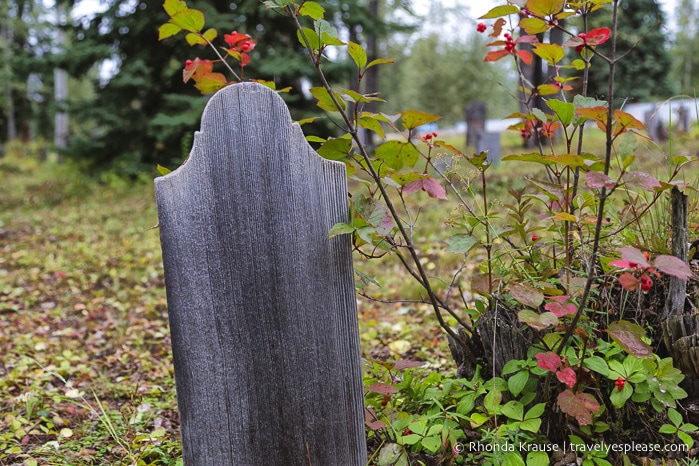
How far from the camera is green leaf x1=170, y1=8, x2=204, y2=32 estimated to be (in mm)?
1716

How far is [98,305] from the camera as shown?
4.25 m

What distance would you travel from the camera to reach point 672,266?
4.45 feet

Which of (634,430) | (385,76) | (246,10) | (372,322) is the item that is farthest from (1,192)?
(385,76)

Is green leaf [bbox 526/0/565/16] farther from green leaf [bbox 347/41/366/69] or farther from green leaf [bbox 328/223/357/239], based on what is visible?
green leaf [bbox 328/223/357/239]

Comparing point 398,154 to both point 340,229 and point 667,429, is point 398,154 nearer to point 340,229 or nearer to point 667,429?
point 340,229

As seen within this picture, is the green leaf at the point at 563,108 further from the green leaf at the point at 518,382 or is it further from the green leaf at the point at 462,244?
the green leaf at the point at 518,382

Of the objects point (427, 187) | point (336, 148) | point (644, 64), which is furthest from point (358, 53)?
point (644, 64)

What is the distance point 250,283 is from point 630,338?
1.09 m

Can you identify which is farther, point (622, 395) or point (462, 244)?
point (462, 244)

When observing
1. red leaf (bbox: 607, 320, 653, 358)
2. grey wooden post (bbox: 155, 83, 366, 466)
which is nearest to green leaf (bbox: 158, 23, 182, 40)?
grey wooden post (bbox: 155, 83, 366, 466)

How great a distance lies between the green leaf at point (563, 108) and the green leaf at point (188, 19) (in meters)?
1.10

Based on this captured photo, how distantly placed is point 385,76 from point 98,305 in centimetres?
3399

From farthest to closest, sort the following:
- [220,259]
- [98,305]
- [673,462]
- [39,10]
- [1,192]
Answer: [39,10] < [1,192] < [98,305] < [673,462] < [220,259]

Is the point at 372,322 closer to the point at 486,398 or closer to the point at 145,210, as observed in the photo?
the point at 486,398
